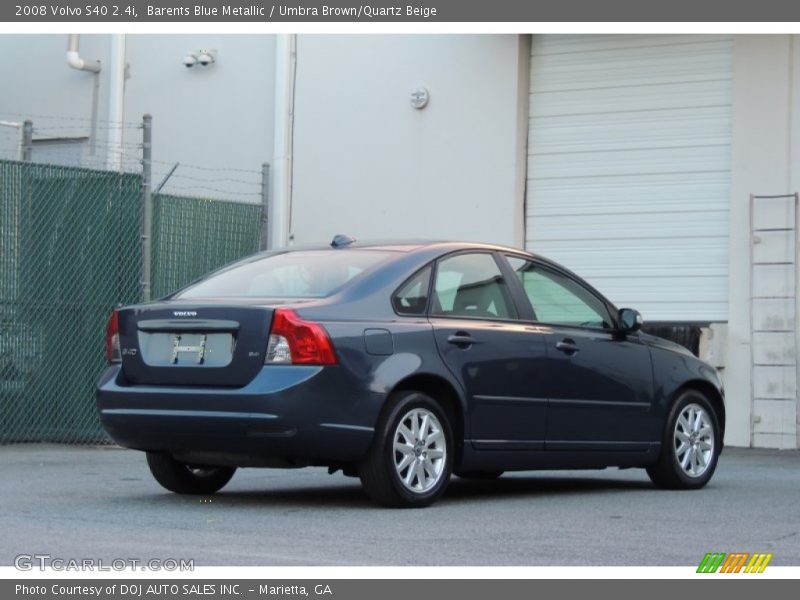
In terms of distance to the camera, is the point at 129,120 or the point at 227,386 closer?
the point at 227,386

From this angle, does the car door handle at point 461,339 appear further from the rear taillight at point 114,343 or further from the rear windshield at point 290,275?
the rear taillight at point 114,343

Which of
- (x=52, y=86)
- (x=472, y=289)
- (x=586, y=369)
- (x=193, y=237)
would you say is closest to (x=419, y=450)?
(x=472, y=289)

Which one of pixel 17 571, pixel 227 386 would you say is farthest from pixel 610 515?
pixel 17 571

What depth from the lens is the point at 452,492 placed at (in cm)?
1027

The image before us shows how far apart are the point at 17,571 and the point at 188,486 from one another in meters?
3.47

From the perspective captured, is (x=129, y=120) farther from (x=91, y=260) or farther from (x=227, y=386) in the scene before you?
(x=227, y=386)

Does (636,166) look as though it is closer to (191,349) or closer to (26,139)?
(26,139)

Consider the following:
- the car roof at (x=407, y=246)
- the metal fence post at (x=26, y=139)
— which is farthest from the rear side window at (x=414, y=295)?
the metal fence post at (x=26, y=139)

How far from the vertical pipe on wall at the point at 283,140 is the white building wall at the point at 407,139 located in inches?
3.6

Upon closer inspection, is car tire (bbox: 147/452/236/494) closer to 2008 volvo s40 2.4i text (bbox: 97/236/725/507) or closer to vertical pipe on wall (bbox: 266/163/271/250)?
2008 volvo s40 2.4i text (bbox: 97/236/725/507)

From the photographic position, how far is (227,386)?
8.56 meters

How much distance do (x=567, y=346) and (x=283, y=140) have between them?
9519mm

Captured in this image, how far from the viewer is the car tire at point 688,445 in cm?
1057

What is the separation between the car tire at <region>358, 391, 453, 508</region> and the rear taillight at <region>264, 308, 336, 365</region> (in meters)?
0.55
